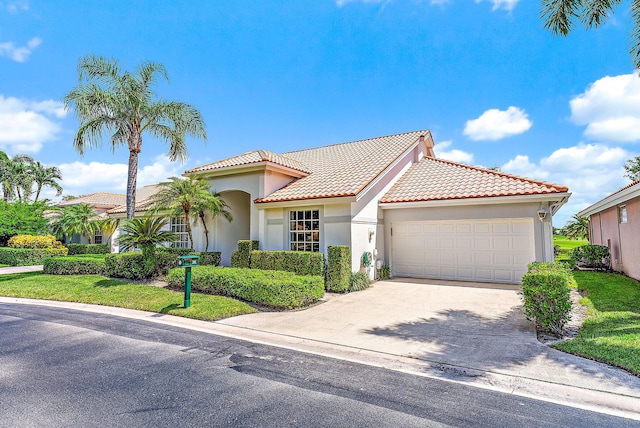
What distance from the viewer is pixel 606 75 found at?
11.5m

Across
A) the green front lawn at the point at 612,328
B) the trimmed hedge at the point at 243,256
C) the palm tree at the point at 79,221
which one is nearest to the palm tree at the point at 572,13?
the green front lawn at the point at 612,328

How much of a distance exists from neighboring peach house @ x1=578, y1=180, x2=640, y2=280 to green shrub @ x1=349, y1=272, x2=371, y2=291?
31.9 ft

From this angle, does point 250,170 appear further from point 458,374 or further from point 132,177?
point 458,374

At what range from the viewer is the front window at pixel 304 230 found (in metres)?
13.1

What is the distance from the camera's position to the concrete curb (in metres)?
3.88

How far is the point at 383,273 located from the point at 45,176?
150 feet

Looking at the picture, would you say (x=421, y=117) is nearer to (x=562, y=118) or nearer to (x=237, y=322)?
(x=562, y=118)

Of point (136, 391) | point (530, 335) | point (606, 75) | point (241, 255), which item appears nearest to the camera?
point (136, 391)

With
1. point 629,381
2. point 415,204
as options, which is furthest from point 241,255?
point 629,381

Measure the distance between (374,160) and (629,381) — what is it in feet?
40.5

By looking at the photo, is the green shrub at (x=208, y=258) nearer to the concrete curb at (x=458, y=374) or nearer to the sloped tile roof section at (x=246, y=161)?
the sloped tile roof section at (x=246, y=161)

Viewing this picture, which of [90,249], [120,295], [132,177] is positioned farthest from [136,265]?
[90,249]

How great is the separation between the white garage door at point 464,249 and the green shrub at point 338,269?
3.81 metres

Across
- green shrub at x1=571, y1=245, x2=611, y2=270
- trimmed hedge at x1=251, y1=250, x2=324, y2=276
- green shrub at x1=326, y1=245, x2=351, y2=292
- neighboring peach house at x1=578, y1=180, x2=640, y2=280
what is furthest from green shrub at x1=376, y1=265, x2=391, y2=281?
green shrub at x1=571, y1=245, x2=611, y2=270
